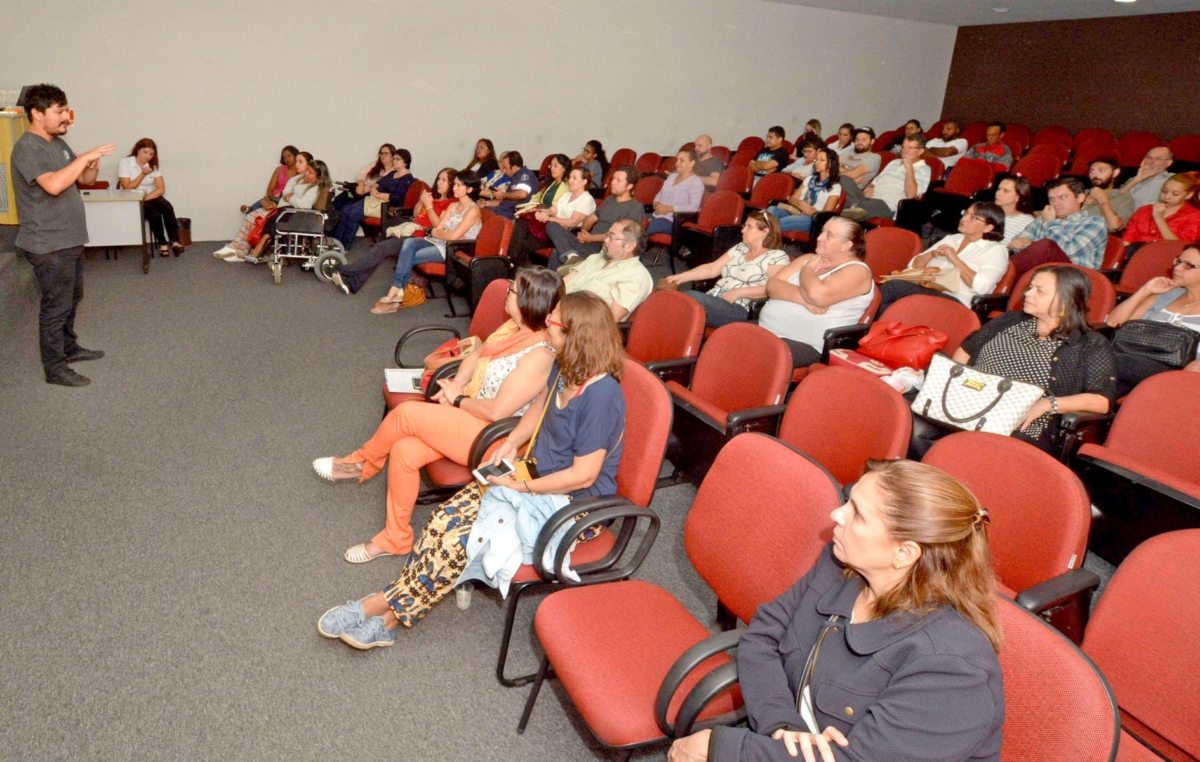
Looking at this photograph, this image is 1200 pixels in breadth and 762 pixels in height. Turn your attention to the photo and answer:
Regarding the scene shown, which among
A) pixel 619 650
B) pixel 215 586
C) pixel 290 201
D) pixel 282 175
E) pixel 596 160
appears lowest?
pixel 215 586

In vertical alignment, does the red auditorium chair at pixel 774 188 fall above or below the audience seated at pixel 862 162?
below

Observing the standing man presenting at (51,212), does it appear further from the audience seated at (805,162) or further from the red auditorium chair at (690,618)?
the audience seated at (805,162)

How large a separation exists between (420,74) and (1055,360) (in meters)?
7.82

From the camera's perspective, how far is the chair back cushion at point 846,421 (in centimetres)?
240

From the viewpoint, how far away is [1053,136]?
10.2 metres

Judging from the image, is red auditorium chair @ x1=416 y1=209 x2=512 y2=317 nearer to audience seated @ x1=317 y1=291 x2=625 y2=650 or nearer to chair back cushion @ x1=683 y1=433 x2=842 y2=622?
audience seated @ x1=317 y1=291 x2=625 y2=650

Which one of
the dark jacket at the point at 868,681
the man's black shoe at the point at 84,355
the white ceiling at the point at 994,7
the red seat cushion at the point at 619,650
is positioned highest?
the white ceiling at the point at 994,7

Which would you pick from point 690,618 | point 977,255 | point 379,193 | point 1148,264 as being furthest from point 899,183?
point 690,618

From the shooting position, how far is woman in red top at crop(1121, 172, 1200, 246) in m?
5.15

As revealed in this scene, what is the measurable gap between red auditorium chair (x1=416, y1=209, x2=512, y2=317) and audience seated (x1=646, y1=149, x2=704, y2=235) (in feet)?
5.29

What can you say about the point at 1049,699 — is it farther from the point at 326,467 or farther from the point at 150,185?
the point at 150,185

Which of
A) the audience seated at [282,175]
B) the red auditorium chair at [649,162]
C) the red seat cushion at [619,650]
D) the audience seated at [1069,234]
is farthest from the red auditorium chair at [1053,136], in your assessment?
the red seat cushion at [619,650]

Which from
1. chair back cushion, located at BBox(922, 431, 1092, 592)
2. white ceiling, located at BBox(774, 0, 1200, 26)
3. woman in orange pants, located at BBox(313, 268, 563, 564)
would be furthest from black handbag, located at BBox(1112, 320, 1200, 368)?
white ceiling, located at BBox(774, 0, 1200, 26)

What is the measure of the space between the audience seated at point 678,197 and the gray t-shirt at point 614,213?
0.85 meters
